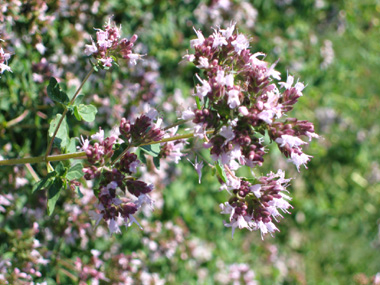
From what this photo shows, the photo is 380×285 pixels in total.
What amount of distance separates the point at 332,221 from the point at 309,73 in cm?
198

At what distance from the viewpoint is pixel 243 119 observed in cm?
153

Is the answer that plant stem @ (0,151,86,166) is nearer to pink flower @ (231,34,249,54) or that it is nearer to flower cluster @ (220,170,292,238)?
flower cluster @ (220,170,292,238)

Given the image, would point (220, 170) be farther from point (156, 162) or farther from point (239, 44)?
point (239, 44)

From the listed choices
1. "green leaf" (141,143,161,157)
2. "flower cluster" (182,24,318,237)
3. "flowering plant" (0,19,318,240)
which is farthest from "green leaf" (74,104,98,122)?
"flower cluster" (182,24,318,237)

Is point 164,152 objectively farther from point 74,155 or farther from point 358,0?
point 358,0

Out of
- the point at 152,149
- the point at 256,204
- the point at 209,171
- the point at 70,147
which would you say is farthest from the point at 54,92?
the point at 209,171

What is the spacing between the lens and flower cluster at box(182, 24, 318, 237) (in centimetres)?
153

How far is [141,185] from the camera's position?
65.4 inches

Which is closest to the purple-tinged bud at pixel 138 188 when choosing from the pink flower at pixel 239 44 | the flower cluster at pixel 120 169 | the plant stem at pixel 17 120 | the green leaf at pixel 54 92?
the flower cluster at pixel 120 169

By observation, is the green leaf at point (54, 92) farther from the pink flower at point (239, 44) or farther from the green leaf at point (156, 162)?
the pink flower at point (239, 44)

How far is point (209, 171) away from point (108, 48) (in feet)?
6.00

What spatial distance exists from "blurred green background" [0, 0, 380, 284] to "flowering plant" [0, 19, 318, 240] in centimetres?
44

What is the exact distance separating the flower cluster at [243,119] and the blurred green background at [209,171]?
505mm

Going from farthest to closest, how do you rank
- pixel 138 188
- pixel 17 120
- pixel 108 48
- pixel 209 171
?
pixel 209 171, pixel 17 120, pixel 108 48, pixel 138 188
